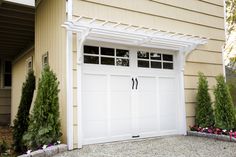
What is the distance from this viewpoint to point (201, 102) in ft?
18.8

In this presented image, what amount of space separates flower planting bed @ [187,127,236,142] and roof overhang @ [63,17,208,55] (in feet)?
6.09

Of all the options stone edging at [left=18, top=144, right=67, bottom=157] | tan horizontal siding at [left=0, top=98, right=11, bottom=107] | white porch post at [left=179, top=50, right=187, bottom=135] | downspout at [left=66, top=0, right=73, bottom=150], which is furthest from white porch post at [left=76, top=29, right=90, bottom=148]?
tan horizontal siding at [left=0, top=98, right=11, bottom=107]

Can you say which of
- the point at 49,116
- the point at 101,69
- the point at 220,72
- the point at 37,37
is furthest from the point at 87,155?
the point at 220,72

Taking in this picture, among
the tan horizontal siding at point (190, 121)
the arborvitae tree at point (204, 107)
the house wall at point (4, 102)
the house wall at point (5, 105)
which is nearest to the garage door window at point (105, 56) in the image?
the arborvitae tree at point (204, 107)

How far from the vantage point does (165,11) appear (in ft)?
18.8

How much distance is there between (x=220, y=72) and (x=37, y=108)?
483 centimetres

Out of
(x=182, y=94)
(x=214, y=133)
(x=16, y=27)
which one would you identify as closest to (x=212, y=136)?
(x=214, y=133)

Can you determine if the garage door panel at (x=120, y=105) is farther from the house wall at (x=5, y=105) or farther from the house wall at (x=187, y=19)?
the house wall at (x=5, y=105)

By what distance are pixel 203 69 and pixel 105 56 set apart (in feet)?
9.03

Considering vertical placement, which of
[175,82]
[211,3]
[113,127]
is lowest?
[113,127]

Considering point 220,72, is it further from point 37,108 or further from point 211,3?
point 37,108

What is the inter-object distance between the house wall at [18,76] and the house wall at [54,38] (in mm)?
2501

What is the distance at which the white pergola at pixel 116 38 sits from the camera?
14.1ft

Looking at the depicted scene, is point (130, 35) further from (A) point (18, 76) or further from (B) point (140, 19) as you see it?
(A) point (18, 76)
